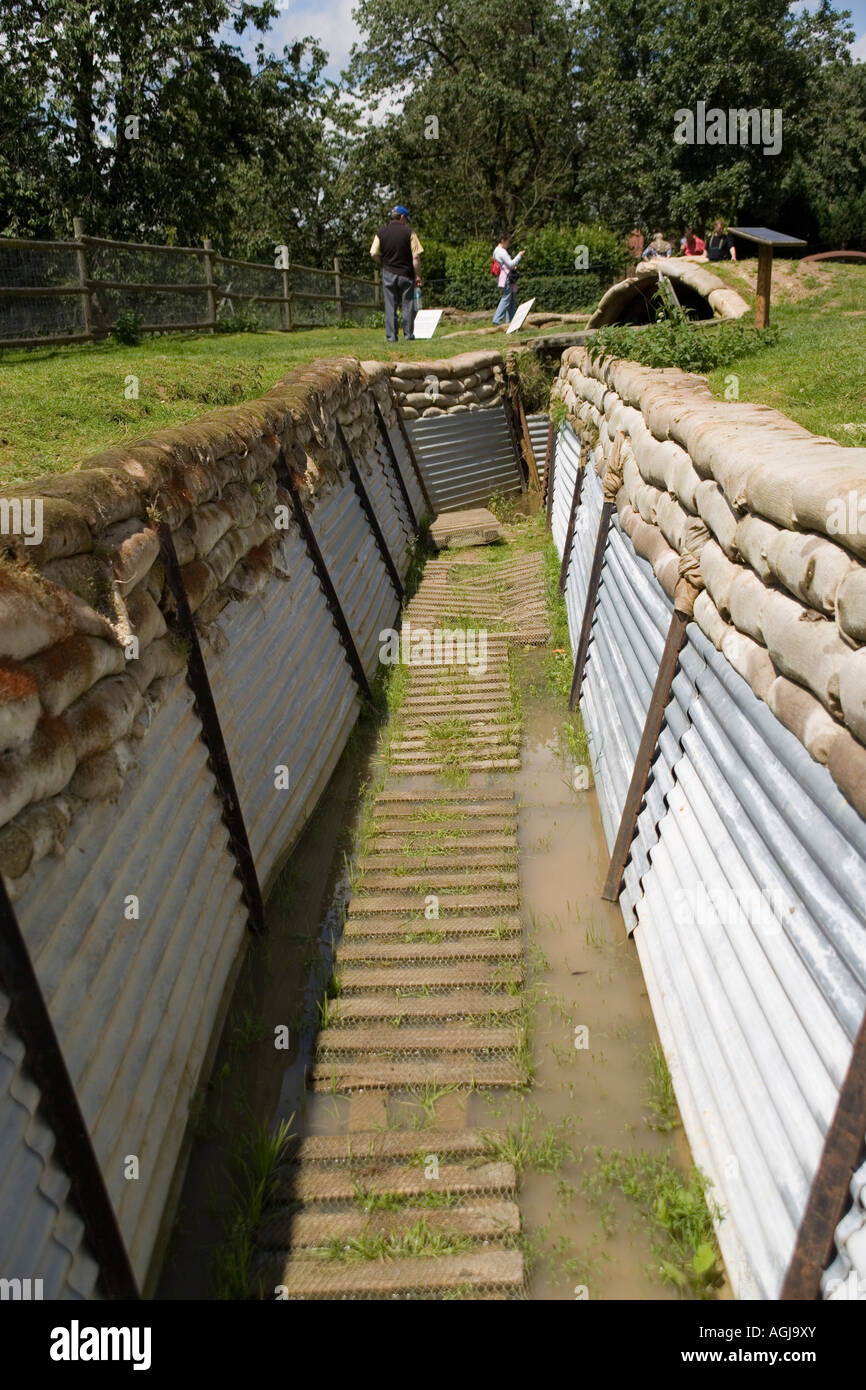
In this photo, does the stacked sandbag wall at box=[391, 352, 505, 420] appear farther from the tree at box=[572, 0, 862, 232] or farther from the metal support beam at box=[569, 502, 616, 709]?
the tree at box=[572, 0, 862, 232]

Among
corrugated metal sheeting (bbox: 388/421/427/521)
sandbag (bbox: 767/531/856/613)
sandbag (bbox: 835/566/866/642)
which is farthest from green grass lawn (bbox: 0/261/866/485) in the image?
sandbag (bbox: 835/566/866/642)

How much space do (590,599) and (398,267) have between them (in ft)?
34.2

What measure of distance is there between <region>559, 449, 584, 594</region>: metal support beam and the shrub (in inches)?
279

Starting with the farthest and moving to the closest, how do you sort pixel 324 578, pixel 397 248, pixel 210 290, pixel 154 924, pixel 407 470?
pixel 210 290
pixel 397 248
pixel 407 470
pixel 324 578
pixel 154 924

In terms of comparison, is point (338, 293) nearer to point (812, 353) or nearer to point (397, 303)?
point (397, 303)

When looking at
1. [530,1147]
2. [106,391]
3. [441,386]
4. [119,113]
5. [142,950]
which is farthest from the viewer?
[119,113]

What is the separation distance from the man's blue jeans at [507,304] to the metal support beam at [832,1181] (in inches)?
733

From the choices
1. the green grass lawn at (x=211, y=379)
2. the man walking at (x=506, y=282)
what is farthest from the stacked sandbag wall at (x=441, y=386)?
the man walking at (x=506, y=282)

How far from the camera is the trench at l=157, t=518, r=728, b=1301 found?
3.30m

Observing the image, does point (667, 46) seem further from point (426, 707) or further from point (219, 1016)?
point (219, 1016)

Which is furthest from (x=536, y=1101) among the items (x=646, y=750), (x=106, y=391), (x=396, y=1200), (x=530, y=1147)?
(x=106, y=391)

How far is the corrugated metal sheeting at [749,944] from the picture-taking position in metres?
2.58

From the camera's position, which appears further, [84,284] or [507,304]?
[507,304]

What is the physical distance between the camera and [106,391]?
7676 millimetres
